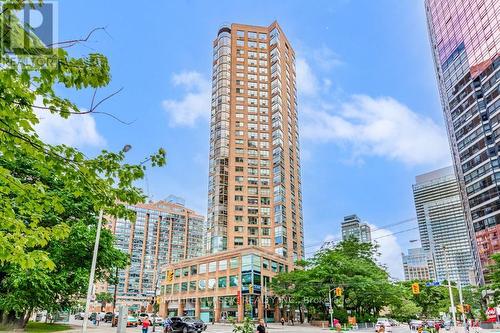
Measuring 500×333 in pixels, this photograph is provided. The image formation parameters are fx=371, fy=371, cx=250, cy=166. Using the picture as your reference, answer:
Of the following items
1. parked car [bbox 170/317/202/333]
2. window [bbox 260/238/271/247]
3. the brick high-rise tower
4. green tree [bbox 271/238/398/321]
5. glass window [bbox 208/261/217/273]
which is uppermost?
the brick high-rise tower

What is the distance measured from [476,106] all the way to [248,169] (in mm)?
53843

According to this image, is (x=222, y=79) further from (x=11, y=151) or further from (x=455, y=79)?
(x=11, y=151)

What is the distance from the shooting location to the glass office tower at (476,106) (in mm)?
78125

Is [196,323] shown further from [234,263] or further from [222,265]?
[222,265]

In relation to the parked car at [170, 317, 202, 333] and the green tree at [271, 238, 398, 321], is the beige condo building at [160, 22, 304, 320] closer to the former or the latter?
the green tree at [271, 238, 398, 321]

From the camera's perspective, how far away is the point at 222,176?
89.5 meters

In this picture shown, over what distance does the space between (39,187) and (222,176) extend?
83245 mm

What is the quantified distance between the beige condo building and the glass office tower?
130 ft

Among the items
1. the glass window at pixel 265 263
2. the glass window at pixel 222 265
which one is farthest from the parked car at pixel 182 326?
the glass window at pixel 222 265

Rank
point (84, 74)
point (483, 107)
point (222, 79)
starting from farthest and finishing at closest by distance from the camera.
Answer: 1. point (222, 79)
2. point (483, 107)
3. point (84, 74)

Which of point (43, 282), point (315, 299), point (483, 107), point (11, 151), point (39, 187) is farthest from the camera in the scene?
point (483, 107)

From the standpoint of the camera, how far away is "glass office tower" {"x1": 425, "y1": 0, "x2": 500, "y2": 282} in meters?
78.1

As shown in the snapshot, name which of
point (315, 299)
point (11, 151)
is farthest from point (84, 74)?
point (315, 299)

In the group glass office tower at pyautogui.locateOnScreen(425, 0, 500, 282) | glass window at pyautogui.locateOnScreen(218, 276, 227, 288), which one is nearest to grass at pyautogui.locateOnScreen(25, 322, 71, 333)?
glass window at pyautogui.locateOnScreen(218, 276, 227, 288)
